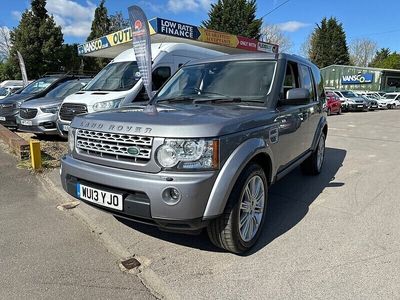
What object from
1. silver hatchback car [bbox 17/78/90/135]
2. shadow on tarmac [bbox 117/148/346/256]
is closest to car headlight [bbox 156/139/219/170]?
shadow on tarmac [bbox 117/148/346/256]

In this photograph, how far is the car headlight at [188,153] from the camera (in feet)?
9.30

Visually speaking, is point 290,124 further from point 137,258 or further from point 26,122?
point 26,122

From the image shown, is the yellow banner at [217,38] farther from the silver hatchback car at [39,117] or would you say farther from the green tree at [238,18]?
the green tree at [238,18]

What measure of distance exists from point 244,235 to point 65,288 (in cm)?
161

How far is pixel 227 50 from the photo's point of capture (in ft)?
81.5

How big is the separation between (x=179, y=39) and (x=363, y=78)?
114 feet

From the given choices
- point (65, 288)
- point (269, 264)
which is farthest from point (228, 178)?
point (65, 288)

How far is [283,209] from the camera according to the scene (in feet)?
15.0

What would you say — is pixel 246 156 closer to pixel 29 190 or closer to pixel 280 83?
pixel 280 83

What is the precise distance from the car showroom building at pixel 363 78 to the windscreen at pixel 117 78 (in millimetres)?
41611

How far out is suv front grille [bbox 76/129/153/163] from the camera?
116 inches

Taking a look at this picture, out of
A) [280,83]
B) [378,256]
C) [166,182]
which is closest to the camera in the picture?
[166,182]

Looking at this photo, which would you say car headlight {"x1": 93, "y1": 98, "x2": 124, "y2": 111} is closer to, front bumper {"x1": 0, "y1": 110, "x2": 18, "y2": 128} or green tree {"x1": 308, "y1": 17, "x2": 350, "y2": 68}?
front bumper {"x1": 0, "y1": 110, "x2": 18, "y2": 128}

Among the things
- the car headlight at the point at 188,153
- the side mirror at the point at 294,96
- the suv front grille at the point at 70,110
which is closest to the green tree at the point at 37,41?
the suv front grille at the point at 70,110
